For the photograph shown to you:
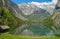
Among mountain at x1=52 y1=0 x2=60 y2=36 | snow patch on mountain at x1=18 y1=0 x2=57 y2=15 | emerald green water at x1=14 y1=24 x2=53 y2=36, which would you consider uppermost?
snow patch on mountain at x1=18 y1=0 x2=57 y2=15

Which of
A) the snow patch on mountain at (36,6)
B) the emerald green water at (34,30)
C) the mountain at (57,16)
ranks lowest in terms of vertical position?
the emerald green water at (34,30)

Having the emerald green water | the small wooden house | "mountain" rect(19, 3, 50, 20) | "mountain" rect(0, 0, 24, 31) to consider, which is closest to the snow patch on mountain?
"mountain" rect(19, 3, 50, 20)

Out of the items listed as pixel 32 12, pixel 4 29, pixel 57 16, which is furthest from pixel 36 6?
pixel 4 29

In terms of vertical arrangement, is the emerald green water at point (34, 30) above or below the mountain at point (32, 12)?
below

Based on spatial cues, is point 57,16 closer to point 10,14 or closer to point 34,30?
point 34,30

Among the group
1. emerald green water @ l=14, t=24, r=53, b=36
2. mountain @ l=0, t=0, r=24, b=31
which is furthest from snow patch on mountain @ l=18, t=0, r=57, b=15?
emerald green water @ l=14, t=24, r=53, b=36

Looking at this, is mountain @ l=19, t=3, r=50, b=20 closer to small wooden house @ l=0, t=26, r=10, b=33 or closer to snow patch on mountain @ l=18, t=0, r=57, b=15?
snow patch on mountain @ l=18, t=0, r=57, b=15

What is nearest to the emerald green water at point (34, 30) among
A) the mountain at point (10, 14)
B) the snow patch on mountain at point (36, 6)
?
the mountain at point (10, 14)

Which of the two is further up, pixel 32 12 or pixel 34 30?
pixel 32 12

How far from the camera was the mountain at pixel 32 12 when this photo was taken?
396 cm

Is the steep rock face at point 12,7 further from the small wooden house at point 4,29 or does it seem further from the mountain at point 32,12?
the small wooden house at point 4,29

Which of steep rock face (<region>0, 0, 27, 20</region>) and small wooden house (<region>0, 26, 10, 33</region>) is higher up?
steep rock face (<region>0, 0, 27, 20</region>)

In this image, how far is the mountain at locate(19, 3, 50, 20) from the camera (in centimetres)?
396

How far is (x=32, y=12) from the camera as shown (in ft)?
13.0
